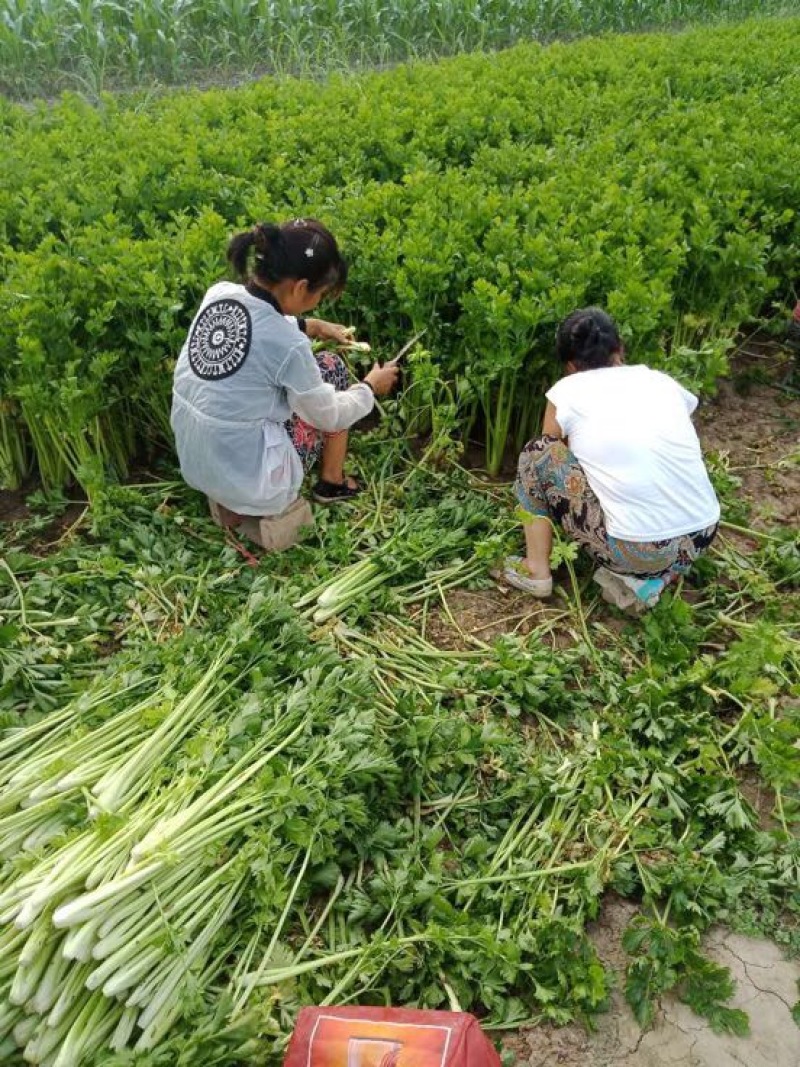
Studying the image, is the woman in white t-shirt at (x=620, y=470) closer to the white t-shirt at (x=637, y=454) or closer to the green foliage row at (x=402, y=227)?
the white t-shirt at (x=637, y=454)

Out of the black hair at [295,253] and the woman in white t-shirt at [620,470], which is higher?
the black hair at [295,253]

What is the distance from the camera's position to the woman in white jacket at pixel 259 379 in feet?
10.9

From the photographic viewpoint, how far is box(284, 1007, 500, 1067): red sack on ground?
1854 millimetres

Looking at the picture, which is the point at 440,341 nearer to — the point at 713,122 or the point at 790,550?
the point at 790,550

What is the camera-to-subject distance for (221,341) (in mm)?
3402

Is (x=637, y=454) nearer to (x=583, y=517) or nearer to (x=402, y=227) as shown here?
(x=583, y=517)

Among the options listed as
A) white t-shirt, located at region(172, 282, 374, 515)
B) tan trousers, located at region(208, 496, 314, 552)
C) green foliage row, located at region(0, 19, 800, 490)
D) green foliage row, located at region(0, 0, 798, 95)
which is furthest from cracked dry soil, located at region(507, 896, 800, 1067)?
green foliage row, located at region(0, 0, 798, 95)

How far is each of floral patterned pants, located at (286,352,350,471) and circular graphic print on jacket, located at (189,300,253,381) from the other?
0.49 m

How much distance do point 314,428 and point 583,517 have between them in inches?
51.6

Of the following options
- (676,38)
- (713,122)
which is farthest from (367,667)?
(676,38)

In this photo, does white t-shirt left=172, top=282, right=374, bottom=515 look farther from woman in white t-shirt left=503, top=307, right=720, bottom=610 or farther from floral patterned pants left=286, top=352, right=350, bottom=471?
woman in white t-shirt left=503, top=307, right=720, bottom=610

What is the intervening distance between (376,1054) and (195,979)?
527 mm

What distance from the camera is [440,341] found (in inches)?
163

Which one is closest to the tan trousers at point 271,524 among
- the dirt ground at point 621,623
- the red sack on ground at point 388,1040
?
the dirt ground at point 621,623
